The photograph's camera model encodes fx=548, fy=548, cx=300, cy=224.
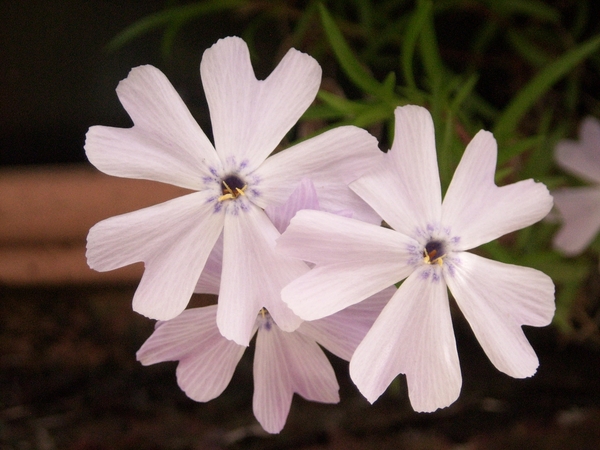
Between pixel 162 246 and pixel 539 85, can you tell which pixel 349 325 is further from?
pixel 539 85

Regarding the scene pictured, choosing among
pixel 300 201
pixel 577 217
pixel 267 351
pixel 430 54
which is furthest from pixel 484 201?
pixel 577 217

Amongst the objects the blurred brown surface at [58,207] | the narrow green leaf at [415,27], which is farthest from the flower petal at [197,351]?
the blurred brown surface at [58,207]

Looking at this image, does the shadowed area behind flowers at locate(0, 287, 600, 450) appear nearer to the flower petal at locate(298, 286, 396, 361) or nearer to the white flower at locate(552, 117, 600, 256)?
the white flower at locate(552, 117, 600, 256)

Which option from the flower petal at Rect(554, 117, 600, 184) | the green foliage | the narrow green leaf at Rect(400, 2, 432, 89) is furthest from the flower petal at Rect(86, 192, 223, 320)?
the flower petal at Rect(554, 117, 600, 184)

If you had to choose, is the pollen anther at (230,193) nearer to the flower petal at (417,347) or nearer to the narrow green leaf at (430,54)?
the flower petal at (417,347)

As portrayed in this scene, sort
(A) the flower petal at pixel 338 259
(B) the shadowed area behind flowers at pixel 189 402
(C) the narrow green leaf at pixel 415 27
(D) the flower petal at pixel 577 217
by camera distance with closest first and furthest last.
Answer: (A) the flower petal at pixel 338 259, (C) the narrow green leaf at pixel 415 27, (D) the flower petal at pixel 577 217, (B) the shadowed area behind flowers at pixel 189 402

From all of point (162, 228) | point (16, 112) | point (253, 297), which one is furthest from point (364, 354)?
point (16, 112)
